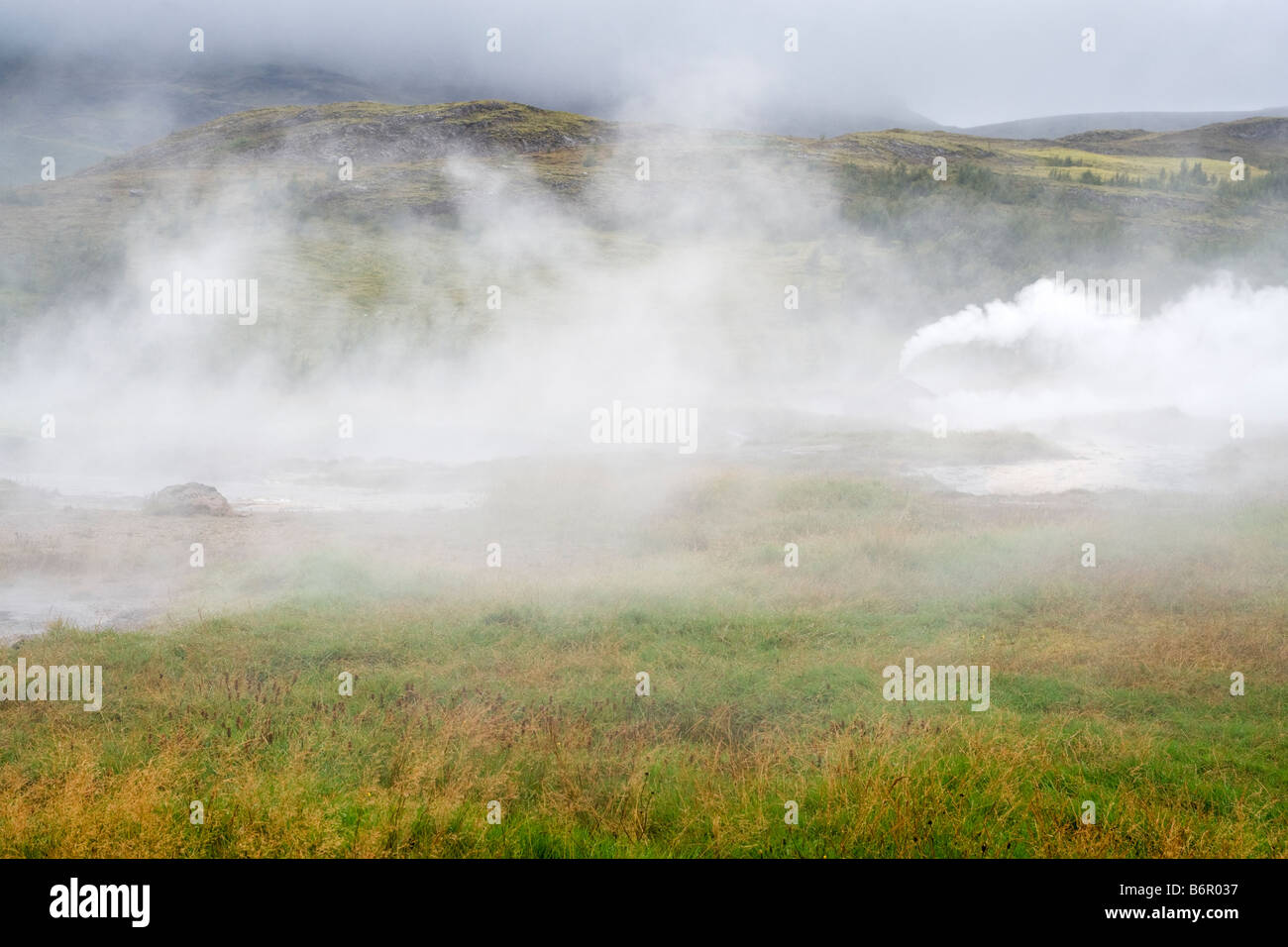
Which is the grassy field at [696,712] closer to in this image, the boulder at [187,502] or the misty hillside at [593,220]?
the boulder at [187,502]

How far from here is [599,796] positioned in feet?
20.7

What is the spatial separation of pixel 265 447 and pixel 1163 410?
37.4 m

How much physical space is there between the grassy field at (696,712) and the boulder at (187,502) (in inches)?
243

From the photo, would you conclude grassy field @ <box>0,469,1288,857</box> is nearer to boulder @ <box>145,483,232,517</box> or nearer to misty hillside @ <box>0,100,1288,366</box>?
boulder @ <box>145,483,232,517</box>

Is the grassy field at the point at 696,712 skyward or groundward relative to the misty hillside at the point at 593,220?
groundward

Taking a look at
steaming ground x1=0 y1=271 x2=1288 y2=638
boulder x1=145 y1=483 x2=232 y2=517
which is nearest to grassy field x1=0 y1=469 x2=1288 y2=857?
steaming ground x1=0 y1=271 x2=1288 y2=638

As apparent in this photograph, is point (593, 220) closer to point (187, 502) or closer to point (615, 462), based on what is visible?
point (615, 462)

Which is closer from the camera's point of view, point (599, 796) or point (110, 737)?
point (599, 796)

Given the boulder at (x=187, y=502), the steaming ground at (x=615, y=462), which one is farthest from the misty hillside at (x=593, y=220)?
the boulder at (x=187, y=502)

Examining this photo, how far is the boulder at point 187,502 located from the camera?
65.4 feet

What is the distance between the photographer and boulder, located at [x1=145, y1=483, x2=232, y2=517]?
1992cm
